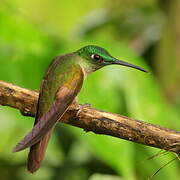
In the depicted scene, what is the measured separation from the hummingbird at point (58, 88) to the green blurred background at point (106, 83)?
82 millimetres

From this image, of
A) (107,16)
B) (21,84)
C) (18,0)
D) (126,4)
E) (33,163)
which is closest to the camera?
(33,163)

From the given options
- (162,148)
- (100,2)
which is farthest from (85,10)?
(162,148)

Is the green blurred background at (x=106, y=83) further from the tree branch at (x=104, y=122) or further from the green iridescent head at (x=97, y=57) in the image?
the tree branch at (x=104, y=122)

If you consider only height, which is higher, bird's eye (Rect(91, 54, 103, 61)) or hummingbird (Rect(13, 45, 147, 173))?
bird's eye (Rect(91, 54, 103, 61))

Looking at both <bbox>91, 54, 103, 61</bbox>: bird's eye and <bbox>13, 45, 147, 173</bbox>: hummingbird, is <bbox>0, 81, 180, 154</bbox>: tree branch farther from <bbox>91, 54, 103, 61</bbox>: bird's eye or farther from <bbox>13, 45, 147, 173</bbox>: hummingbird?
<bbox>91, 54, 103, 61</bbox>: bird's eye

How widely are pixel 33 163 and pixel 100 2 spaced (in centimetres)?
250

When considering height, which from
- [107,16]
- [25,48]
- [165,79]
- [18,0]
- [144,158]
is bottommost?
[144,158]

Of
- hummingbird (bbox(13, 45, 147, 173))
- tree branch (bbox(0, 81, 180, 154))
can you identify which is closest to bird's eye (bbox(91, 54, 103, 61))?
hummingbird (bbox(13, 45, 147, 173))

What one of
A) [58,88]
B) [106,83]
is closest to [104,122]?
[58,88]

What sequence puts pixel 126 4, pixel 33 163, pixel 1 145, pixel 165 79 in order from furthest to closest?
pixel 126 4, pixel 165 79, pixel 1 145, pixel 33 163

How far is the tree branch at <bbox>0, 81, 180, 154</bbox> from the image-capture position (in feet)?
7.00

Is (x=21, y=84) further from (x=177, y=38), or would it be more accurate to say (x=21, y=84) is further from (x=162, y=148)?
(x=177, y=38)

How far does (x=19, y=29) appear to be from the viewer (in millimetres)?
2598

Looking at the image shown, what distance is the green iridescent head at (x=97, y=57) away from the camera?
2432mm
